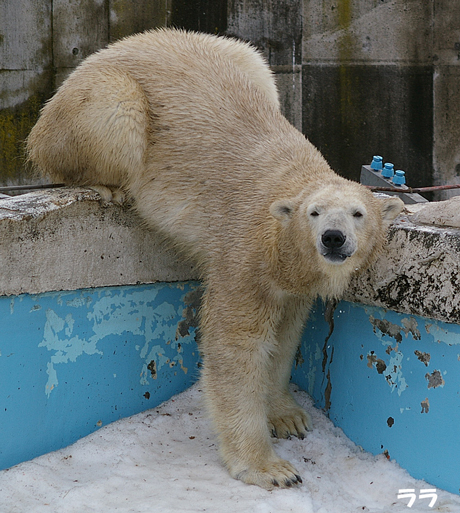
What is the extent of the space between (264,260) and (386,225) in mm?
569

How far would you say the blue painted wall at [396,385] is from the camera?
8.88ft

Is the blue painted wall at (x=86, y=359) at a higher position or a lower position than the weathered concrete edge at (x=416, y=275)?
lower

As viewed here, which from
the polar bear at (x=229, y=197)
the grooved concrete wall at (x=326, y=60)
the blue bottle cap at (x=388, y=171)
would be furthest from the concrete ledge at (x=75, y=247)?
the grooved concrete wall at (x=326, y=60)

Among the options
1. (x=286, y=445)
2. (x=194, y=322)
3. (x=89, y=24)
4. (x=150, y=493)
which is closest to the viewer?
(x=150, y=493)

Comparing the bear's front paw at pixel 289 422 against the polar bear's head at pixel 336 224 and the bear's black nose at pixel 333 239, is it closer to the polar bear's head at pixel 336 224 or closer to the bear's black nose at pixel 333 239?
the polar bear's head at pixel 336 224

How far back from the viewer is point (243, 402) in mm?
3105

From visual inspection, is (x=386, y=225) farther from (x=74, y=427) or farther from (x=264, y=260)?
(x=74, y=427)

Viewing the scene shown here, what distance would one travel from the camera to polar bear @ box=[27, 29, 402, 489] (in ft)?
9.73

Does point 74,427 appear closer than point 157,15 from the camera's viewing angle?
Yes

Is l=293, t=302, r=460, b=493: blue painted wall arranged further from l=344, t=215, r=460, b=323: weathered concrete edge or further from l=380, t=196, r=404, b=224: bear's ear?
l=380, t=196, r=404, b=224: bear's ear

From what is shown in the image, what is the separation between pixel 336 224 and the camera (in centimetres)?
272

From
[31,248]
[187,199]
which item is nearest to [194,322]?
[187,199]

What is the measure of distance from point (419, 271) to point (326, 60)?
19.1 ft

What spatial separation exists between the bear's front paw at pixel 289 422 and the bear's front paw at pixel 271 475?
0.32 m
